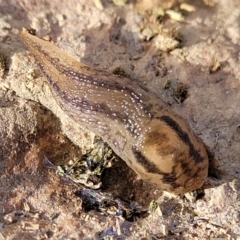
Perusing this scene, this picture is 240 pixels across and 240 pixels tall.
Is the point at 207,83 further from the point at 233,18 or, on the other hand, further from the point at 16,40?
the point at 16,40

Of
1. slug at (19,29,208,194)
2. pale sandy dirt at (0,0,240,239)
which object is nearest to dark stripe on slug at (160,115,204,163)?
slug at (19,29,208,194)

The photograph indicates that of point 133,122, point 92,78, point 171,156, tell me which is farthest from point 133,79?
point 171,156

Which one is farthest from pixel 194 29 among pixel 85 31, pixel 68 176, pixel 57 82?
pixel 68 176

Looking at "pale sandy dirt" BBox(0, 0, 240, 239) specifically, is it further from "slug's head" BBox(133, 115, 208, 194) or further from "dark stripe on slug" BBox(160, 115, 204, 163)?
"dark stripe on slug" BBox(160, 115, 204, 163)

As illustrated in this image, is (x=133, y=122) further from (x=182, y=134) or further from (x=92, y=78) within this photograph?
(x=92, y=78)

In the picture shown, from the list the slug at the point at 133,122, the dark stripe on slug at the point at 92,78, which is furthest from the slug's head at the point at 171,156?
the dark stripe on slug at the point at 92,78

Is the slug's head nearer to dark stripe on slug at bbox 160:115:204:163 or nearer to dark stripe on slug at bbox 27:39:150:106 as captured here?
dark stripe on slug at bbox 160:115:204:163

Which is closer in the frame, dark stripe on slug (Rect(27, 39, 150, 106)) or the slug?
the slug
